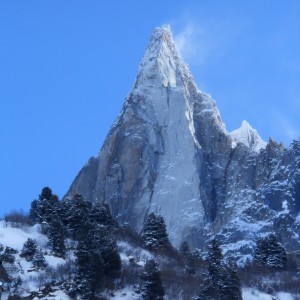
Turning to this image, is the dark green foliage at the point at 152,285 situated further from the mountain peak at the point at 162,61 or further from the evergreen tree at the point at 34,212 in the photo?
the mountain peak at the point at 162,61

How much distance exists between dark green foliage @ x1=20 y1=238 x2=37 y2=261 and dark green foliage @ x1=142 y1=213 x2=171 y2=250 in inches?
576

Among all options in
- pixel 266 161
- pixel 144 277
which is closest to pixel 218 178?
pixel 266 161

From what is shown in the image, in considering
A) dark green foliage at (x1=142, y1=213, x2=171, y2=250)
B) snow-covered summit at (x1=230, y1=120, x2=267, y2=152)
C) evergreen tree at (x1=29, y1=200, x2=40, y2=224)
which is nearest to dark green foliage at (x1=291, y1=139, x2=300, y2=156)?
snow-covered summit at (x1=230, y1=120, x2=267, y2=152)

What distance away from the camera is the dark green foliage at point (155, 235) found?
287 ft

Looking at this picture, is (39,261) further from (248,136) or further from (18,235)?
(248,136)

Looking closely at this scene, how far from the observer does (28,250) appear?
250ft

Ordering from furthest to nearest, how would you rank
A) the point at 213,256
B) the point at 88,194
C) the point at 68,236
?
the point at 88,194 < the point at 68,236 < the point at 213,256

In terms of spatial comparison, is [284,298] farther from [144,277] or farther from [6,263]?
[6,263]

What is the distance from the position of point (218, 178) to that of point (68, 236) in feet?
212

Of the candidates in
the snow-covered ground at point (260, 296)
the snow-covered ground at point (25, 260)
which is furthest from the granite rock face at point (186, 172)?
the snow-covered ground at point (25, 260)

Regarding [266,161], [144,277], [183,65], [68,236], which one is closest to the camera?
[144,277]

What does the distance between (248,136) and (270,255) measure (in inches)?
3248

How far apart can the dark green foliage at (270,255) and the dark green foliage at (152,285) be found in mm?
21022

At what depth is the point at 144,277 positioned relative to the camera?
7038 centimetres
